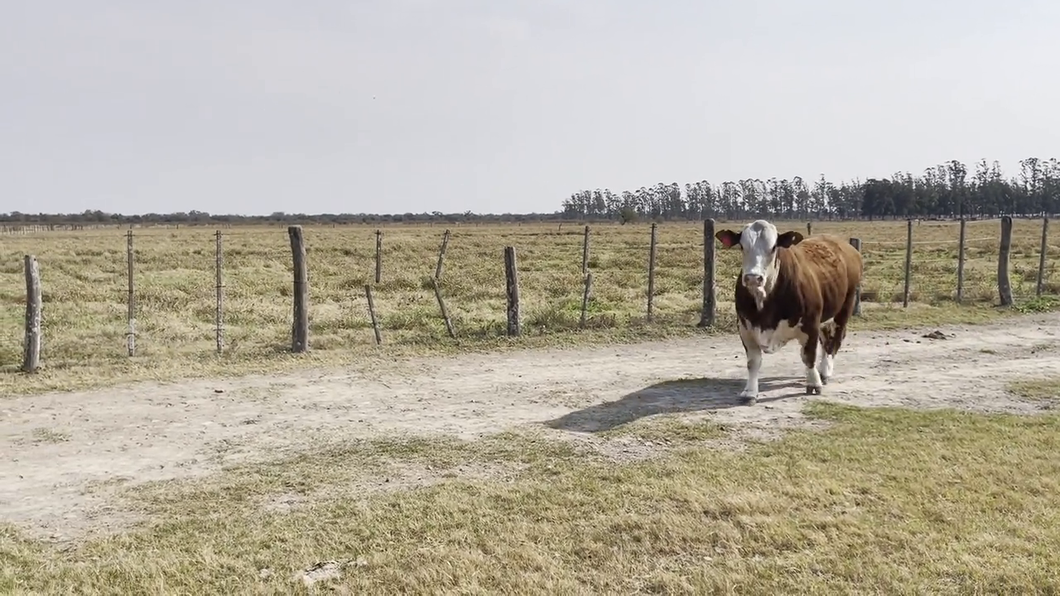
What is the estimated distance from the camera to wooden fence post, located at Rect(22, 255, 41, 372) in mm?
9227

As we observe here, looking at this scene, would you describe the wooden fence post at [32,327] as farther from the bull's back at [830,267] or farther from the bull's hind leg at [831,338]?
the bull's hind leg at [831,338]

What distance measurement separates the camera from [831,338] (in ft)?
30.2

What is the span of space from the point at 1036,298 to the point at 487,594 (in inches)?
623

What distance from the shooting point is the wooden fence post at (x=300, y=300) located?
34.8 ft

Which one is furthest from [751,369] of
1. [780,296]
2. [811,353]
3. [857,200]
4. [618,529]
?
[857,200]

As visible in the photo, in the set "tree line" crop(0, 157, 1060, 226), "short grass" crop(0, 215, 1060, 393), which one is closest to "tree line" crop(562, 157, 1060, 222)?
"tree line" crop(0, 157, 1060, 226)

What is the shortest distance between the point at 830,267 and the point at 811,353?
1.23 metres

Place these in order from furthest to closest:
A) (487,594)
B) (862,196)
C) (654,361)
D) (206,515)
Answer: (862,196), (654,361), (206,515), (487,594)

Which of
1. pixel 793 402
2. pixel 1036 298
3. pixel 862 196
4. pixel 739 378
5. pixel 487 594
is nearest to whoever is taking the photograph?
pixel 487 594

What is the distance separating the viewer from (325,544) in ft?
14.6

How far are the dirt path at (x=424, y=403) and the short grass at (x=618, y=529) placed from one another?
68 centimetres

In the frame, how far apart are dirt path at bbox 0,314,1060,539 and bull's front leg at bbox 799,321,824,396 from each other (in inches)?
7.9

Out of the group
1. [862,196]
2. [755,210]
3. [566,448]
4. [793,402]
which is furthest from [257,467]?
[755,210]

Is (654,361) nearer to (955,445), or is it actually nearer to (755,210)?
(955,445)
